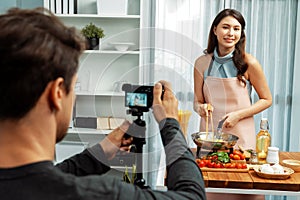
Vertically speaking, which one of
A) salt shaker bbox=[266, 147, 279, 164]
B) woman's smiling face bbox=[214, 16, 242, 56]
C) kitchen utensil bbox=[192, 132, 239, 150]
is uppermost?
woman's smiling face bbox=[214, 16, 242, 56]

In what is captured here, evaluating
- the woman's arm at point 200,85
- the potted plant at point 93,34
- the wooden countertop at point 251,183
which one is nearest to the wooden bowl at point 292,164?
the wooden countertop at point 251,183

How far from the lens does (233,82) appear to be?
2543mm

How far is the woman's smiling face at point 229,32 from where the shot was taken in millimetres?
2512

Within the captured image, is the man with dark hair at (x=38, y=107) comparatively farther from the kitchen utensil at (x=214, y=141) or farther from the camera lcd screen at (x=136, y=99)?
the kitchen utensil at (x=214, y=141)

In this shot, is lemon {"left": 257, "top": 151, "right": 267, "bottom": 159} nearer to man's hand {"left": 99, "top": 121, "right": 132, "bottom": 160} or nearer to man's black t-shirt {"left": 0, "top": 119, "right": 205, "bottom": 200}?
man's hand {"left": 99, "top": 121, "right": 132, "bottom": 160}

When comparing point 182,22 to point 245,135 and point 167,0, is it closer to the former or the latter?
point 167,0

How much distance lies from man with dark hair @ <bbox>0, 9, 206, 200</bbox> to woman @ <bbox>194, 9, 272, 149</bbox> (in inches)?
68.2

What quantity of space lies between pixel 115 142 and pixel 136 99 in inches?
5.3

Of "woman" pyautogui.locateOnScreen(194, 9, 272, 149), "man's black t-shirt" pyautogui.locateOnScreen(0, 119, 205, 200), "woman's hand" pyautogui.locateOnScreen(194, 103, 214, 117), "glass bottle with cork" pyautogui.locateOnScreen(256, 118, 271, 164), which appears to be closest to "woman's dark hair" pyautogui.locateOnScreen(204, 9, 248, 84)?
"woman" pyautogui.locateOnScreen(194, 9, 272, 149)

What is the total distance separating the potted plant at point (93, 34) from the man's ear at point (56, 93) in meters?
2.63

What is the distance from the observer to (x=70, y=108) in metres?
0.80

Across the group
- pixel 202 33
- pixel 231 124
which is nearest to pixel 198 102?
pixel 231 124

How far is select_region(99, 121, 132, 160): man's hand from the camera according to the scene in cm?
111

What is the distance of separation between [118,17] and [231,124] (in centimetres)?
141
